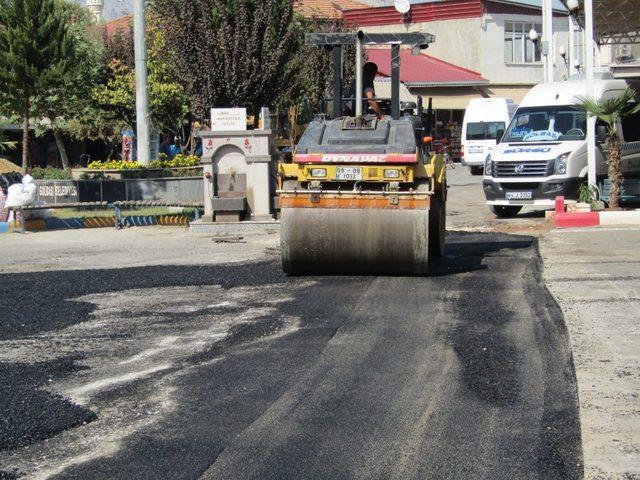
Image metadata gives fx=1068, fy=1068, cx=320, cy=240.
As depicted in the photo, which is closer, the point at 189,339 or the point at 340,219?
the point at 189,339

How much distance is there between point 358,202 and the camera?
12.1 meters

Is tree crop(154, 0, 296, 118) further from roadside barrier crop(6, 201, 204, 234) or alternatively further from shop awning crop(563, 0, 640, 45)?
shop awning crop(563, 0, 640, 45)

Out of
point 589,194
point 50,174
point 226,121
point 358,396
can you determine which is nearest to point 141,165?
point 50,174

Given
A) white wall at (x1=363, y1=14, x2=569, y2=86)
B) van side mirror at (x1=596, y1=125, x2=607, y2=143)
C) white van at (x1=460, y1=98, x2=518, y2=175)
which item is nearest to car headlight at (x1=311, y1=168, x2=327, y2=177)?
van side mirror at (x1=596, y1=125, x2=607, y2=143)

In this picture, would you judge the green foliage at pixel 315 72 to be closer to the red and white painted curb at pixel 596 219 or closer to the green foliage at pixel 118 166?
the green foliage at pixel 118 166

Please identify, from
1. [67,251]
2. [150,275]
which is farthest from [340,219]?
[67,251]

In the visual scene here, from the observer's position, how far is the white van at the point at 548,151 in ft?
67.4

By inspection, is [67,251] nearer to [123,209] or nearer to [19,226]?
[19,226]

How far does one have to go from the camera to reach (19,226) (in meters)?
21.2

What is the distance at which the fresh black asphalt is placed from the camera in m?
5.91

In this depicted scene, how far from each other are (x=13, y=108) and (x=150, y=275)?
17.7 meters

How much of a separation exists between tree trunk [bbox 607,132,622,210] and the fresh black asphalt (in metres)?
7.76

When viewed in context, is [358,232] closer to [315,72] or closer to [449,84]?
[315,72]

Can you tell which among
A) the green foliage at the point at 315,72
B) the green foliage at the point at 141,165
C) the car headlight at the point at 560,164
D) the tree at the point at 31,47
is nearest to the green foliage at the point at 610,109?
the car headlight at the point at 560,164
